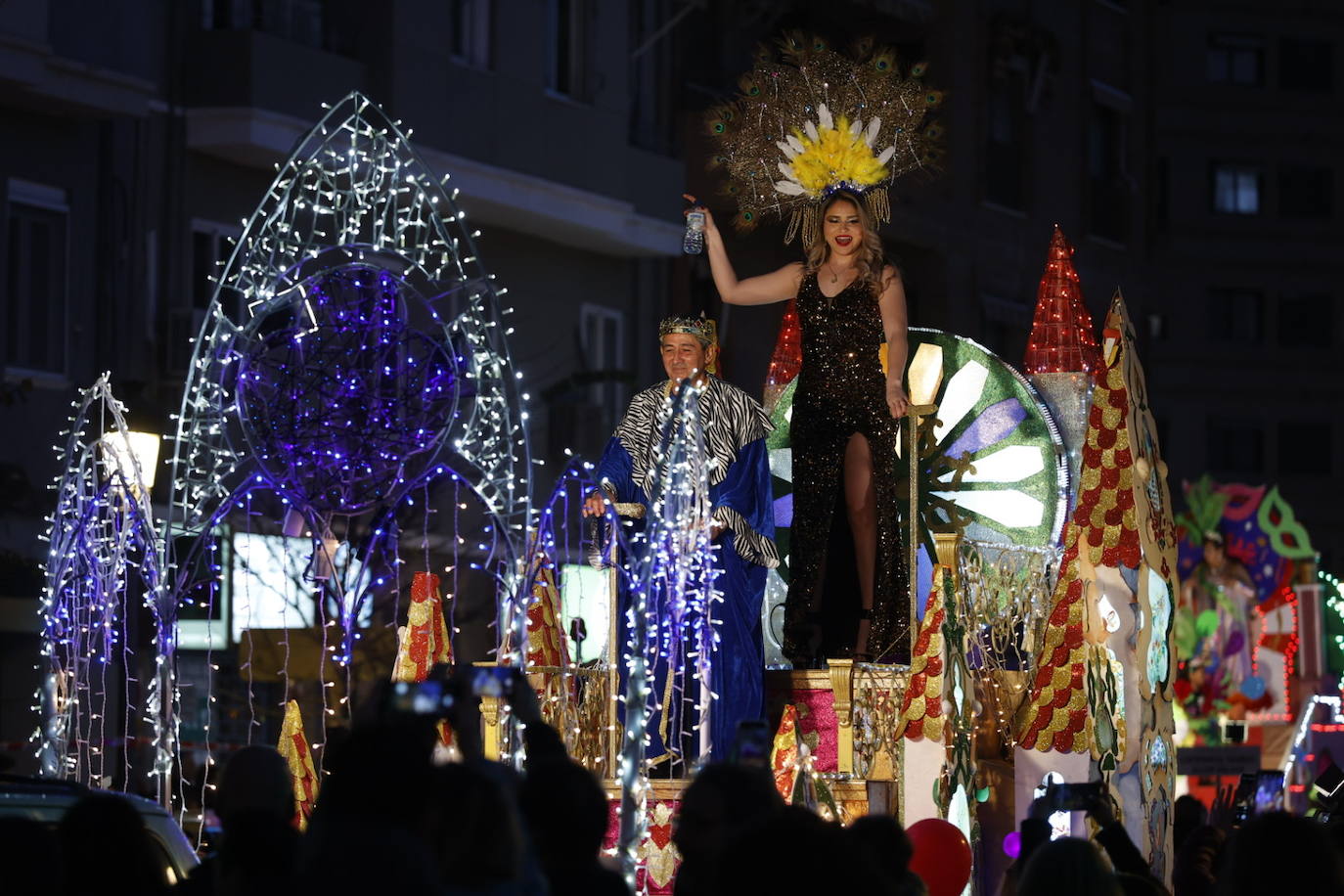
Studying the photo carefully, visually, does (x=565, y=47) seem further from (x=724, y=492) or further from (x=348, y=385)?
(x=348, y=385)

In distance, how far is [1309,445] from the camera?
41344 mm

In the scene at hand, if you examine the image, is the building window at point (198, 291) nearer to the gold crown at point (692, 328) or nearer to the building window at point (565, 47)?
the building window at point (565, 47)

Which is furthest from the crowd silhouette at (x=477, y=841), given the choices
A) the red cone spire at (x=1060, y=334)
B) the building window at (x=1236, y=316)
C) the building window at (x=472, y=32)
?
the building window at (x=1236, y=316)

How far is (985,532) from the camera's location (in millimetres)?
13008

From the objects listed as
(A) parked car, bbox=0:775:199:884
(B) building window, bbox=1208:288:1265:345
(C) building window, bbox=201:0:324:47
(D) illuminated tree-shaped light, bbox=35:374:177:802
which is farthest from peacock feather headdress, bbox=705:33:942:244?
(B) building window, bbox=1208:288:1265:345

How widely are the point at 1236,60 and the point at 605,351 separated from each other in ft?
65.6

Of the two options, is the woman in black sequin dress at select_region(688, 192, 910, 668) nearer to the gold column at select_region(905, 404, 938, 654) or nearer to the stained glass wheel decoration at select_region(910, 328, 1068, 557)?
the gold column at select_region(905, 404, 938, 654)

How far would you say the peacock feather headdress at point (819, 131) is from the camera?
11703mm

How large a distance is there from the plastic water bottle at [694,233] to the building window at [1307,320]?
31717 millimetres

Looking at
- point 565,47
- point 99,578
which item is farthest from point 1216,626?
point 99,578

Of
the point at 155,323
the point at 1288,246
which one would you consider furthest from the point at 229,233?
the point at 1288,246

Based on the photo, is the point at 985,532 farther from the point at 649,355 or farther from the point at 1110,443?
the point at 649,355

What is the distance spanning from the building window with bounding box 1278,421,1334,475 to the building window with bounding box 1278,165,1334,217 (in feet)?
11.7

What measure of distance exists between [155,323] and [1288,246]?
26.6 metres
